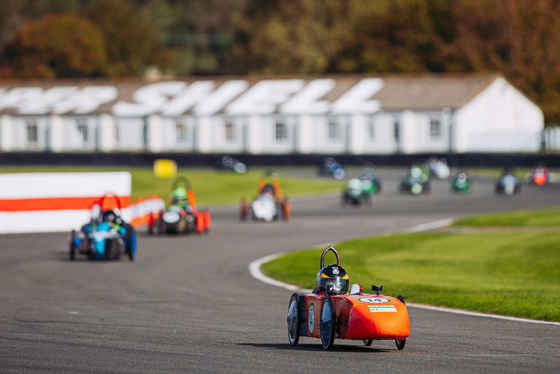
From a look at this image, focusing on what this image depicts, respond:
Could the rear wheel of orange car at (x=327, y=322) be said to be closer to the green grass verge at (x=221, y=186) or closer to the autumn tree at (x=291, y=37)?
the green grass verge at (x=221, y=186)

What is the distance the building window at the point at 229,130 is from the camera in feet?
254

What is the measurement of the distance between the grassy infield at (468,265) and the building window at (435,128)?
41.4 meters

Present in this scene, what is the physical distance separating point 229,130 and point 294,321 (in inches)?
2628

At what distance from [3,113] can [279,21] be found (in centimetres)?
3687

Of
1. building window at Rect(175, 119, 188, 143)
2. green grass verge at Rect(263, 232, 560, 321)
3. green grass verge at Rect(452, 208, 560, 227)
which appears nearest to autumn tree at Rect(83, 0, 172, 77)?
building window at Rect(175, 119, 188, 143)

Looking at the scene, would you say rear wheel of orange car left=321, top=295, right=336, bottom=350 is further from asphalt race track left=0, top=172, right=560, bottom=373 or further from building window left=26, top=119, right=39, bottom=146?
building window left=26, top=119, right=39, bottom=146

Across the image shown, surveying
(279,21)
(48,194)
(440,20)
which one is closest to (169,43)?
(279,21)

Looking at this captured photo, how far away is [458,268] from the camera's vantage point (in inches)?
779

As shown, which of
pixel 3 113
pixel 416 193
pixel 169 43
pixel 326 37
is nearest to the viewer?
pixel 416 193

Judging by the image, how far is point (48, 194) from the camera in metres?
28.0

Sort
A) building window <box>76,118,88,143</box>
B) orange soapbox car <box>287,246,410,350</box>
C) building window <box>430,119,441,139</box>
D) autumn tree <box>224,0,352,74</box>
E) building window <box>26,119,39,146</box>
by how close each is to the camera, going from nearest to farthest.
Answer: orange soapbox car <box>287,246,410,350</box>
building window <box>430,119,441,139</box>
building window <box>76,118,88,143</box>
building window <box>26,119,39,146</box>
autumn tree <box>224,0,352,74</box>

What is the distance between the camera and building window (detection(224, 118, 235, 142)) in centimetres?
7731

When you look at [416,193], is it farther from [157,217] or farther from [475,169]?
[157,217]

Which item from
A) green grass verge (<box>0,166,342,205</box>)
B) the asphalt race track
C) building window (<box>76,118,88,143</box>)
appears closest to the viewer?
the asphalt race track
